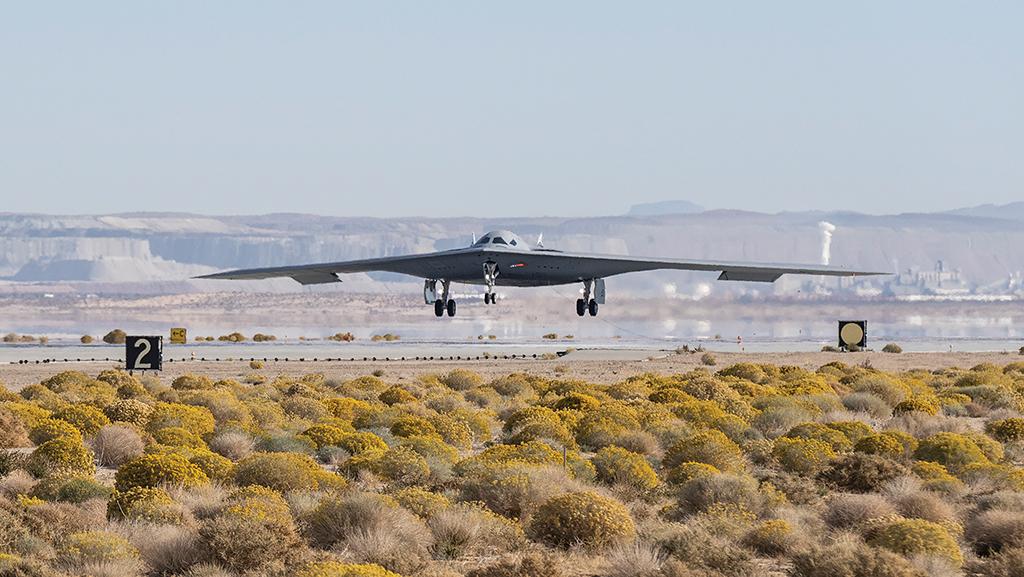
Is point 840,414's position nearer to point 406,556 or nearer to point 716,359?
point 406,556

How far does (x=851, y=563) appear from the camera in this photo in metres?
15.8

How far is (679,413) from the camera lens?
37.3m

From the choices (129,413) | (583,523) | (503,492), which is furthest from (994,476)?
(129,413)

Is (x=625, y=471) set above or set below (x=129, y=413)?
above

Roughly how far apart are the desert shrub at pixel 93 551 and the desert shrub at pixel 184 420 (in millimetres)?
14434

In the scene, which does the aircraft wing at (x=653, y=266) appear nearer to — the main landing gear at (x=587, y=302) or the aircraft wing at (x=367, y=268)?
the main landing gear at (x=587, y=302)

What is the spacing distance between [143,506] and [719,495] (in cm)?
833

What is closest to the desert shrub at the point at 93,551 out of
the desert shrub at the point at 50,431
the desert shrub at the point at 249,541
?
the desert shrub at the point at 249,541

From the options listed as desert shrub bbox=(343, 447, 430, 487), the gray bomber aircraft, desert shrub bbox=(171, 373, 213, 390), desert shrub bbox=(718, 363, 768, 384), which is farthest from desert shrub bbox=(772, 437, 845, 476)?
the gray bomber aircraft

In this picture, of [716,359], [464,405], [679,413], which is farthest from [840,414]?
[716,359]

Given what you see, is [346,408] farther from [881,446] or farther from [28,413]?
[881,446]

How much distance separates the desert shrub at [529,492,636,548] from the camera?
19.3m

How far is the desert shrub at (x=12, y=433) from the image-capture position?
100 feet

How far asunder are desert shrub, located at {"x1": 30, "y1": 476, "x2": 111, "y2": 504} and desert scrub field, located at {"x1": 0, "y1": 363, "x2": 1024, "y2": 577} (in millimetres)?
32
